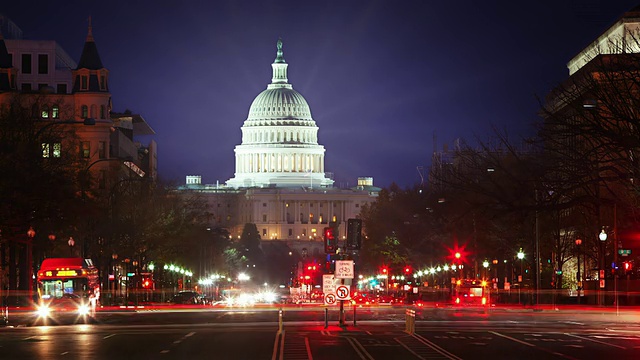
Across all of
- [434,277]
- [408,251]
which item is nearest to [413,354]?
[408,251]

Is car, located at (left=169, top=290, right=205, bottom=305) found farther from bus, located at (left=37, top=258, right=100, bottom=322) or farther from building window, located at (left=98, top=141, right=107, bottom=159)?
bus, located at (left=37, top=258, right=100, bottom=322)

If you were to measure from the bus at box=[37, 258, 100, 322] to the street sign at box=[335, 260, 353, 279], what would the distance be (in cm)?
1935

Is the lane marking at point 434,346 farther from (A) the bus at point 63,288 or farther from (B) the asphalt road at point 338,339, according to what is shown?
(A) the bus at point 63,288

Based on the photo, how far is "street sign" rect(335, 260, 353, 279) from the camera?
180ft

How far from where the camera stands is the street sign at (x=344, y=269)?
2154 inches

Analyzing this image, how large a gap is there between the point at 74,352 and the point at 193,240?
100 meters

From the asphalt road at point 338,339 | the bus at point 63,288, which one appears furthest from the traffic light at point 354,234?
the bus at point 63,288

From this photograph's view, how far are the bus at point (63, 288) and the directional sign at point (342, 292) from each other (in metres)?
19.4

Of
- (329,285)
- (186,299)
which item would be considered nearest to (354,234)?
(329,285)

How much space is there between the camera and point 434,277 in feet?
502

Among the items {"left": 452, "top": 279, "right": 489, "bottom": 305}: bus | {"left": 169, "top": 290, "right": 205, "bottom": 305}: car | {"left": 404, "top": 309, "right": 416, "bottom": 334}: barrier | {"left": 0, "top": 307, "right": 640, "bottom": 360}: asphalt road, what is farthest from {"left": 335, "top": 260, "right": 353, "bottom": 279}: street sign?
{"left": 169, "top": 290, "right": 205, "bottom": 305}: car

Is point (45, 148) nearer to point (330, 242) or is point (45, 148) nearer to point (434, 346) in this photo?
point (330, 242)

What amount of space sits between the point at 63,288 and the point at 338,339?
30151 mm

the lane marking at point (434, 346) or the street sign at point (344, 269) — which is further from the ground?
the street sign at point (344, 269)
